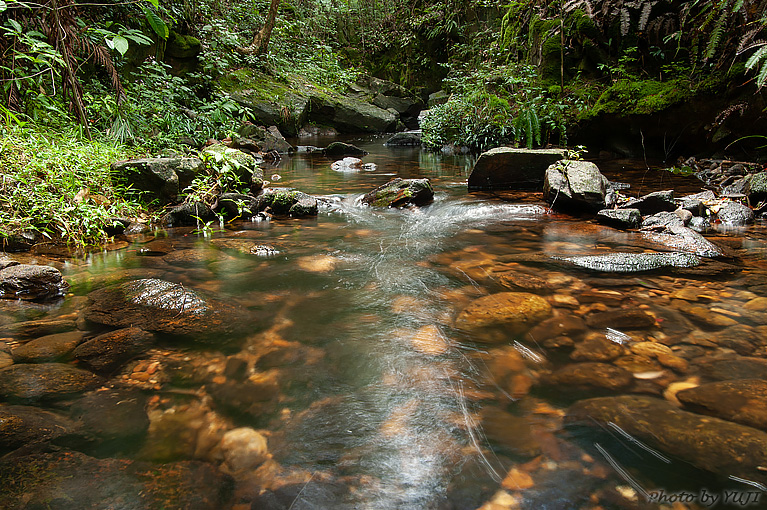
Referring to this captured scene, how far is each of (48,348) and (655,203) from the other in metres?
5.00

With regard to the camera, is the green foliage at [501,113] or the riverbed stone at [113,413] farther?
the green foliage at [501,113]

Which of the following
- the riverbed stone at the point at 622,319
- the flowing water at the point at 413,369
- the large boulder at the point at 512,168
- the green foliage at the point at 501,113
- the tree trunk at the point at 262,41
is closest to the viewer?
the flowing water at the point at 413,369

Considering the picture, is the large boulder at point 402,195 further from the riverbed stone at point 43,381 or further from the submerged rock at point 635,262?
the riverbed stone at point 43,381

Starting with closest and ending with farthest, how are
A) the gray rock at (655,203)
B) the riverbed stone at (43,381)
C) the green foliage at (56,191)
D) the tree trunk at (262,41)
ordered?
1. the riverbed stone at (43,381)
2. the green foliage at (56,191)
3. the gray rock at (655,203)
4. the tree trunk at (262,41)

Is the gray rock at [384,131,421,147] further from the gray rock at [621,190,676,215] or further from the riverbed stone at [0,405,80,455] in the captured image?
the riverbed stone at [0,405,80,455]

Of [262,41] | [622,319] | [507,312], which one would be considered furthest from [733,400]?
[262,41]

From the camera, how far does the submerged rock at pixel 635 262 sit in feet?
9.64

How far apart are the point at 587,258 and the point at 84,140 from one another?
5368 mm

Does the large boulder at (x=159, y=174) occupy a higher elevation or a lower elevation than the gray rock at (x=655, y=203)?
higher

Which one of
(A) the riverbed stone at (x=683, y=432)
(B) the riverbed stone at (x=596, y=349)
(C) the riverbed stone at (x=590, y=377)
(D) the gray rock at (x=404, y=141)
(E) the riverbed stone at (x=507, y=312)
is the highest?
(D) the gray rock at (x=404, y=141)

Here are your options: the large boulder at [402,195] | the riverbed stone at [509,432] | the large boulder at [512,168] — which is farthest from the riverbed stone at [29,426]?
the large boulder at [512,168]

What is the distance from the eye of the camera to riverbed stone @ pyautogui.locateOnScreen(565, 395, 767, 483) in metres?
1.30

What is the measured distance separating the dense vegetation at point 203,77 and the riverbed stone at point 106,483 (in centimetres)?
280

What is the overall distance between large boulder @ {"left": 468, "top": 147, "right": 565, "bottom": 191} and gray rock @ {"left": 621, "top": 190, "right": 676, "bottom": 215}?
172cm
